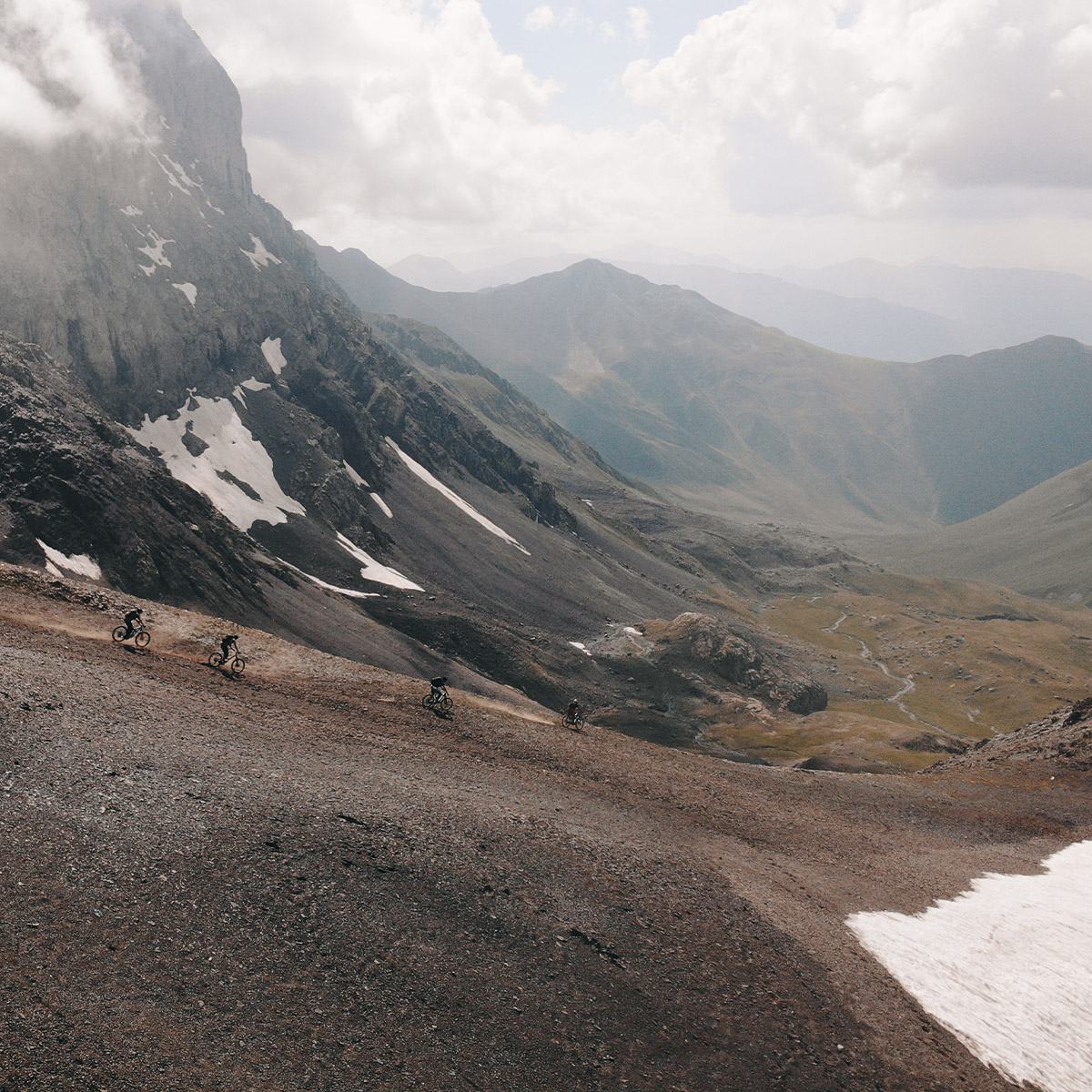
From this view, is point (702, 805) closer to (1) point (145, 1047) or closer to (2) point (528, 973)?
(2) point (528, 973)

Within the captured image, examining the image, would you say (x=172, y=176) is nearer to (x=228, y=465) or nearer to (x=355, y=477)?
(x=228, y=465)

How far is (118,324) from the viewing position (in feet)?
460

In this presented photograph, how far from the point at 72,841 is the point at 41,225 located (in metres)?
155

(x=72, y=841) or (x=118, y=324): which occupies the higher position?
(x=118, y=324)

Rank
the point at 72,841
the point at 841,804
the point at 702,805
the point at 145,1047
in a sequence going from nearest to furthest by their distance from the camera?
the point at 145,1047
the point at 72,841
the point at 702,805
the point at 841,804

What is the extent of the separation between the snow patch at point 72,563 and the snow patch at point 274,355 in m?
105

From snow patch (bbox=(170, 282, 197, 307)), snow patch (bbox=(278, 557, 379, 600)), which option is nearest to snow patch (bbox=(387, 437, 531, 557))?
snow patch (bbox=(278, 557, 379, 600))

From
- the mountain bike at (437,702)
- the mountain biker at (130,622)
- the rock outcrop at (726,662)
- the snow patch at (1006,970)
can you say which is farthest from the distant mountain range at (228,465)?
the snow patch at (1006,970)

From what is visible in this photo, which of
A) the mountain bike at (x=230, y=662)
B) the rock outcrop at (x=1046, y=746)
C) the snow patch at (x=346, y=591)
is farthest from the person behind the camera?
the snow patch at (x=346, y=591)

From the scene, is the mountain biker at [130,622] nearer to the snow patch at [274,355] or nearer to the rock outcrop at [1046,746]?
the rock outcrop at [1046,746]

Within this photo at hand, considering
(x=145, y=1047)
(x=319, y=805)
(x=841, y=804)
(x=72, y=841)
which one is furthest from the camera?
(x=841, y=804)

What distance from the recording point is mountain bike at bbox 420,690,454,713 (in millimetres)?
38844

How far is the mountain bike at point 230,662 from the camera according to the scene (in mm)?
36656

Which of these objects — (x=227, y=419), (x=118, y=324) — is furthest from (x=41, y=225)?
(x=227, y=419)
